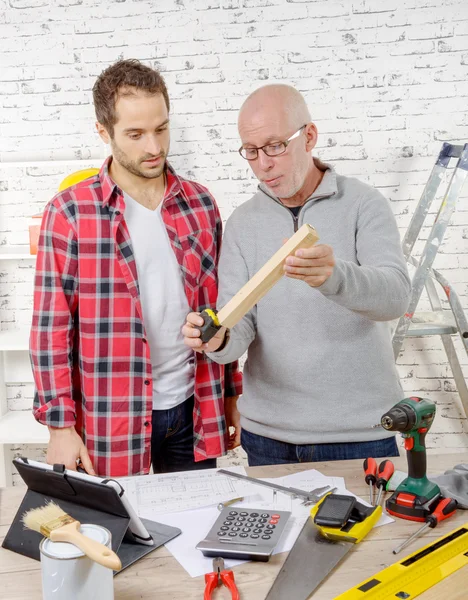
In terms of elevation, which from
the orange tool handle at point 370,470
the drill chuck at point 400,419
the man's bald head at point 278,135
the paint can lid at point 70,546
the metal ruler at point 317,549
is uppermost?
the man's bald head at point 278,135

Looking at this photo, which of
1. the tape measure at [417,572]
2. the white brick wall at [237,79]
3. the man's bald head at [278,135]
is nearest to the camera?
the tape measure at [417,572]

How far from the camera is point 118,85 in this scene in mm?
1942

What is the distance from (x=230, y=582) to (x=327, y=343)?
0.81 metres

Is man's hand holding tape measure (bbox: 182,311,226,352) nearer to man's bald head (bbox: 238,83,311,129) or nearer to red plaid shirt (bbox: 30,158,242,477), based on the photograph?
red plaid shirt (bbox: 30,158,242,477)

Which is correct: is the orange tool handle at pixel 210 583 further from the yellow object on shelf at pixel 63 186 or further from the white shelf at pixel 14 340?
the white shelf at pixel 14 340

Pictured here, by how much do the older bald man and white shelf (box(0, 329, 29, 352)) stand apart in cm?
184

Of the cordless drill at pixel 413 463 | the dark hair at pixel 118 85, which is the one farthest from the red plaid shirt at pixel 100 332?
the cordless drill at pixel 413 463

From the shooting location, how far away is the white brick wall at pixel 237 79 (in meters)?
3.44

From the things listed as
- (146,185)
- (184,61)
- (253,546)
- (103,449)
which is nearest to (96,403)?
(103,449)

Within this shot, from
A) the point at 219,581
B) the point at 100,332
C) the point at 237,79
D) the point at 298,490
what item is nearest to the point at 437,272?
the point at 237,79

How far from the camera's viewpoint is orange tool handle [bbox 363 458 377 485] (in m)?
1.50

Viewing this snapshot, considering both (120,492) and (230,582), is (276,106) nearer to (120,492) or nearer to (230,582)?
(120,492)

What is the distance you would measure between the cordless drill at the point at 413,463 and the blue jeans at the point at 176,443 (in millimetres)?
832

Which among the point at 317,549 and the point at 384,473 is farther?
the point at 384,473
